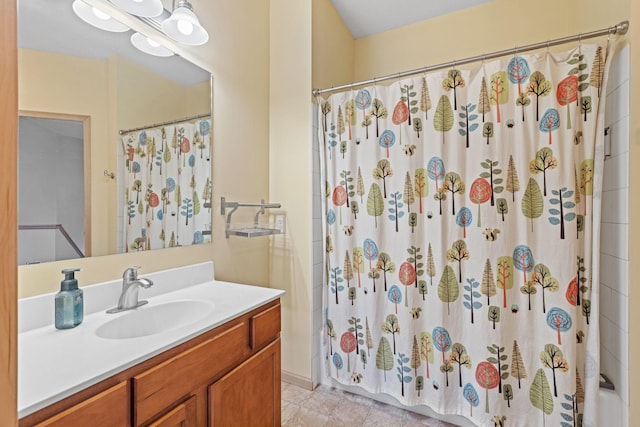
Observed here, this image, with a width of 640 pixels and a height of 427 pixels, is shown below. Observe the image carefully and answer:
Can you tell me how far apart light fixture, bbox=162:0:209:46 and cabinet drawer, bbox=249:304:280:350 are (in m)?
1.32

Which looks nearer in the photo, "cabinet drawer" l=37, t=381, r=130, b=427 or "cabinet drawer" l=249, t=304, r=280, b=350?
"cabinet drawer" l=37, t=381, r=130, b=427

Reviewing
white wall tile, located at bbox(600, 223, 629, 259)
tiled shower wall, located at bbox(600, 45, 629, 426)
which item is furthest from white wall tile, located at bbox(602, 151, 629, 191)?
Result: white wall tile, located at bbox(600, 223, 629, 259)

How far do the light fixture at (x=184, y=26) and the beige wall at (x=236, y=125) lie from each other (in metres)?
0.10

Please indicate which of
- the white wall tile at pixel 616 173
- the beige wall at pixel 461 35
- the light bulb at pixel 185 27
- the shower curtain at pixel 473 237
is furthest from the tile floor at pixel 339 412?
the beige wall at pixel 461 35

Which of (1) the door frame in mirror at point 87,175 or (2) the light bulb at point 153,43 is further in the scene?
(2) the light bulb at point 153,43

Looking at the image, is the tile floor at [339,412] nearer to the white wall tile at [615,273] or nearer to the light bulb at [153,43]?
the white wall tile at [615,273]

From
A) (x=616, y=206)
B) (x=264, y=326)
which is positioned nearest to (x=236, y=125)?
(x=264, y=326)

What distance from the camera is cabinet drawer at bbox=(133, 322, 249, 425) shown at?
30.9 inches

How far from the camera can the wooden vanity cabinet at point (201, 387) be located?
2.27 ft

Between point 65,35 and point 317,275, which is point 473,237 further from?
point 65,35

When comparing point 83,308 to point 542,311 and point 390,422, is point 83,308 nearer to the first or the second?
point 390,422

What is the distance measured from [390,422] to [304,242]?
1148 millimetres

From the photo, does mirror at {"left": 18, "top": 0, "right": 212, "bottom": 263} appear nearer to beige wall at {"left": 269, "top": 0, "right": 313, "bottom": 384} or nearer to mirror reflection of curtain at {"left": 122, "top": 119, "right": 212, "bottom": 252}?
mirror reflection of curtain at {"left": 122, "top": 119, "right": 212, "bottom": 252}

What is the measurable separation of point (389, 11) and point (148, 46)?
1750 mm
